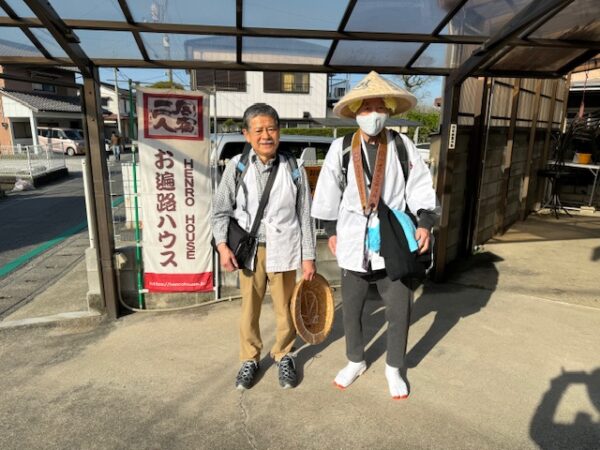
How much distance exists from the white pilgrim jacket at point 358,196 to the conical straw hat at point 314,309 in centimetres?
33

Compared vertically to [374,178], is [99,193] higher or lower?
lower

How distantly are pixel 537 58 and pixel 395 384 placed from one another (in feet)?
11.7

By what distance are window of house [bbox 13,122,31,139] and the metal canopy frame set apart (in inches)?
1213

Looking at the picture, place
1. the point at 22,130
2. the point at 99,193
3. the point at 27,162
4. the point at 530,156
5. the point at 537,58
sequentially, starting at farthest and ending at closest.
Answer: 1. the point at 22,130
2. the point at 27,162
3. the point at 530,156
4. the point at 537,58
5. the point at 99,193

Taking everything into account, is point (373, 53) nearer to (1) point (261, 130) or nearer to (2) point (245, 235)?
(1) point (261, 130)

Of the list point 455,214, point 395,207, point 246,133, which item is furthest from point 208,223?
point 455,214

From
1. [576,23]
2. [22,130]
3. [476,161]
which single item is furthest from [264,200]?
[22,130]

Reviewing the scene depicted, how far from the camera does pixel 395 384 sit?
2.64m

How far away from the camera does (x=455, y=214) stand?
495 cm

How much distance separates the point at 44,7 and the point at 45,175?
13704mm

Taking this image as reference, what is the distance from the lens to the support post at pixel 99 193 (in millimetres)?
3361

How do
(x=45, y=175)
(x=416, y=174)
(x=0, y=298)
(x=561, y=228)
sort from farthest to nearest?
(x=45, y=175) < (x=561, y=228) < (x=0, y=298) < (x=416, y=174)

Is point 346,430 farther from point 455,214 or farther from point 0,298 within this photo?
point 0,298

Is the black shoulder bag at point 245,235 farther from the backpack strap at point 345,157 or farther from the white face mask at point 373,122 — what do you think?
the white face mask at point 373,122
